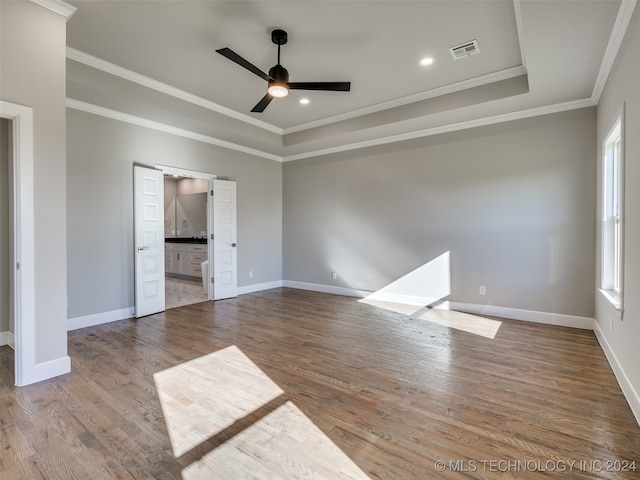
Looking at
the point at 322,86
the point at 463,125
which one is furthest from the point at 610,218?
the point at 322,86

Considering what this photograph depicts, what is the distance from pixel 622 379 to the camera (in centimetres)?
247

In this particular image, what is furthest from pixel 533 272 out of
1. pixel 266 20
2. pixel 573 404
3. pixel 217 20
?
pixel 217 20

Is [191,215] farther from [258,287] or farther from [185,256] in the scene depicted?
[258,287]

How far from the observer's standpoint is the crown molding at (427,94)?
3.70 metres

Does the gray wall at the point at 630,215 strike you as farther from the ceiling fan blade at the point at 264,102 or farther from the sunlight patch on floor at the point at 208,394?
the ceiling fan blade at the point at 264,102

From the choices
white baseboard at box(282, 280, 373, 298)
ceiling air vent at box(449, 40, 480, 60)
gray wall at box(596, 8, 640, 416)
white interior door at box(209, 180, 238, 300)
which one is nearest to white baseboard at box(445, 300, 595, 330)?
gray wall at box(596, 8, 640, 416)

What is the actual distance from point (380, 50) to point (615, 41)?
6.54 feet

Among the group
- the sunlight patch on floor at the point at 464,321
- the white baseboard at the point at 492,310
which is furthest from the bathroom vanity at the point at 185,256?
the sunlight patch on floor at the point at 464,321

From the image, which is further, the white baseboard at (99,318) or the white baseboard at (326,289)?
the white baseboard at (326,289)

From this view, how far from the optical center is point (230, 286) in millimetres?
5773

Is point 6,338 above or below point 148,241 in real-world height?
below

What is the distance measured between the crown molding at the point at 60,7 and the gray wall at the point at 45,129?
0.11 feet

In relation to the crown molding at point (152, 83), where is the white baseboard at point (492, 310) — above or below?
below

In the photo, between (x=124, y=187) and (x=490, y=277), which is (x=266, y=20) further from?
(x=490, y=277)
